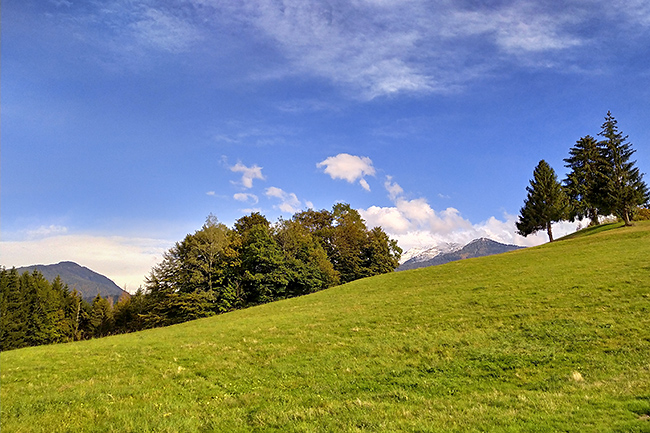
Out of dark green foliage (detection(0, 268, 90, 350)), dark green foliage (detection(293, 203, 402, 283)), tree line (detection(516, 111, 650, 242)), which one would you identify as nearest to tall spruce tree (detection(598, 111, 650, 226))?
tree line (detection(516, 111, 650, 242))

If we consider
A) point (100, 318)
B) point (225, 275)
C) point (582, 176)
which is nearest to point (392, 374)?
point (225, 275)

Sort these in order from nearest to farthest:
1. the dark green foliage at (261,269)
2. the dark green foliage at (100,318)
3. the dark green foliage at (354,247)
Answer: the dark green foliage at (261,269)
the dark green foliage at (354,247)
the dark green foliage at (100,318)

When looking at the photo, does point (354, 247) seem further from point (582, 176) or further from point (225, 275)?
point (582, 176)

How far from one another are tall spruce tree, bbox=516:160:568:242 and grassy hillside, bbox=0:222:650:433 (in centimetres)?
5110

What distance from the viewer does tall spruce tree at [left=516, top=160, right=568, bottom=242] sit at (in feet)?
231

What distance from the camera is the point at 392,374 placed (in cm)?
1223

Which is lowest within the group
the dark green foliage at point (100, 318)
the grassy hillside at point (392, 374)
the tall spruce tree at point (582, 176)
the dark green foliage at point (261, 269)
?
the dark green foliage at point (100, 318)

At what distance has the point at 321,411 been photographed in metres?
8.54

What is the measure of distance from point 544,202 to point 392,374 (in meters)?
74.3

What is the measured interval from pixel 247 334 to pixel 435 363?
14.1 meters

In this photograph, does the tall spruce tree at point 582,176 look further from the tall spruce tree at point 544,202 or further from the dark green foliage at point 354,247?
the dark green foliage at point 354,247

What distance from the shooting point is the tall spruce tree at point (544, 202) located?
7031 cm

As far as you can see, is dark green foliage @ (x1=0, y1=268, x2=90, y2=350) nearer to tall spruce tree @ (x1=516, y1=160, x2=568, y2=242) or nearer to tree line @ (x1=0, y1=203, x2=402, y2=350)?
tree line @ (x1=0, y1=203, x2=402, y2=350)

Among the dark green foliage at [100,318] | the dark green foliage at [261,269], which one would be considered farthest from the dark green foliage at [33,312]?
the dark green foliage at [261,269]
